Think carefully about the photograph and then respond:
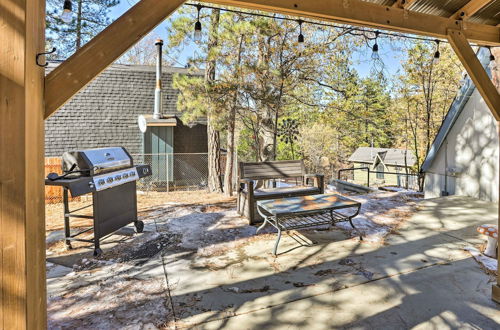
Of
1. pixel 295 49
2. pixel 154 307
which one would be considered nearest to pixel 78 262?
pixel 154 307

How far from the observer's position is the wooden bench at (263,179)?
4459mm

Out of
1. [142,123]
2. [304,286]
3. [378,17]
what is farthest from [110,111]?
[304,286]

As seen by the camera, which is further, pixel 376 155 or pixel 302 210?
pixel 376 155

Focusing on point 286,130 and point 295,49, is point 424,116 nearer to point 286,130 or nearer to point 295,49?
point 286,130

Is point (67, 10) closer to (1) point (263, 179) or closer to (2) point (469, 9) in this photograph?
(1) point (263, 179)

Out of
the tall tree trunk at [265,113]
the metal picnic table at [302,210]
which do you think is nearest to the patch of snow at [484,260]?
the metal picnic table at [302,210]

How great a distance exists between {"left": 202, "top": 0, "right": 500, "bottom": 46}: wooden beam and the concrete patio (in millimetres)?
2569

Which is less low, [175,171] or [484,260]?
[175,171]

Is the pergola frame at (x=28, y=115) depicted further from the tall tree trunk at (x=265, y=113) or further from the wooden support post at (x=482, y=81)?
the tall tree trunk at (x=265, y=113)

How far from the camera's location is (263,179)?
4898 millimetres

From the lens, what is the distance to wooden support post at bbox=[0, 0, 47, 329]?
1443mm

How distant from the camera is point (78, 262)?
323cm

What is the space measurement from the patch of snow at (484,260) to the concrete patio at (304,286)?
8cm

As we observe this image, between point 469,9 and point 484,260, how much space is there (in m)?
2.77
